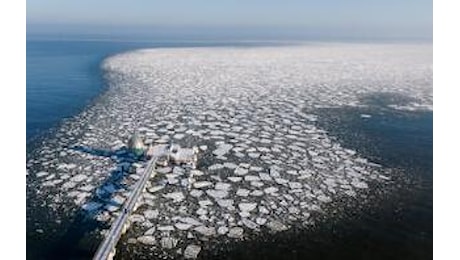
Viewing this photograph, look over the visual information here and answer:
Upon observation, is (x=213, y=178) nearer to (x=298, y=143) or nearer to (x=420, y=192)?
(x=298, y=143)

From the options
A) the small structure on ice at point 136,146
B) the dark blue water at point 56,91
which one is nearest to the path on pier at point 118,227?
the small structure on ice at point 136,146

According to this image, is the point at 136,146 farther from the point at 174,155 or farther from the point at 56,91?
the point at 56,91

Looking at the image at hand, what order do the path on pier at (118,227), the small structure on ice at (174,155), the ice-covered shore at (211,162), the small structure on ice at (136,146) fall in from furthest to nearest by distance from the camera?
1. the small structure on ice at (136,146)
2. the small structure on ice at (174,155)
3. the ice-covered shore at (211,162)
4. the path on pier at (118,227)

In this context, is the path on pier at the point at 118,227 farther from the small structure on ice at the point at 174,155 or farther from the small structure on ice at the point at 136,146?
the small structure on ice at the point at 136,146

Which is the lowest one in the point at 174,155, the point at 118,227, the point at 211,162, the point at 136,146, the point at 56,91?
the point at 118,227

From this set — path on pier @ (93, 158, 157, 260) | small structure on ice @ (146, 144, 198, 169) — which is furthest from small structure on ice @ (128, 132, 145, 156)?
path on pier @ (93, 158, 157, 260)

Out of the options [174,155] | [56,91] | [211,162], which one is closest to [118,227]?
[174,155]

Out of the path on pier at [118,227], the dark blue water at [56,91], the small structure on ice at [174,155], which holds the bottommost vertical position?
the path on pier at [118,227]

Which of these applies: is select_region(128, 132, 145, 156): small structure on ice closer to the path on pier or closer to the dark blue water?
the path on pier
